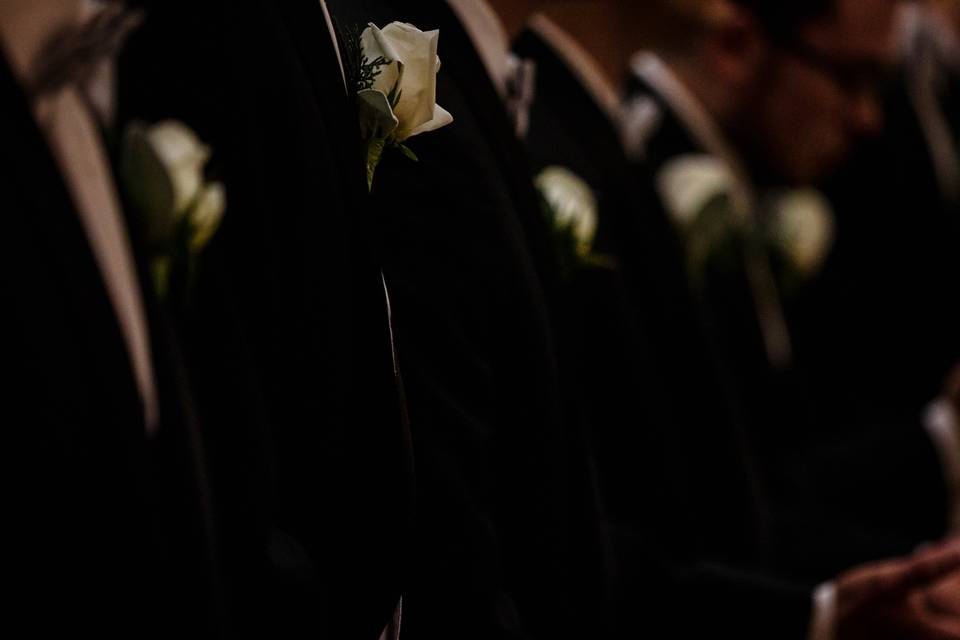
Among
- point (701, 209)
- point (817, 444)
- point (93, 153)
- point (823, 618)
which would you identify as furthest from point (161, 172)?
point (817, 444)

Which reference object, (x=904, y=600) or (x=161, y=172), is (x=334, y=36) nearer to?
(x=161, y=172)

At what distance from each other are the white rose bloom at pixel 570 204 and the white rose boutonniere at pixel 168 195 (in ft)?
Answer: 0.72

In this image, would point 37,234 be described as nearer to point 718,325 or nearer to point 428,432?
point 428,432

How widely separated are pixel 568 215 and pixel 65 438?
16.1 inches

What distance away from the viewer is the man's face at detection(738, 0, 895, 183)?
174cm

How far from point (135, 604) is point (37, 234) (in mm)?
190

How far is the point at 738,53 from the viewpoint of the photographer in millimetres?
1731

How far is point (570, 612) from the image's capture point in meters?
0.78

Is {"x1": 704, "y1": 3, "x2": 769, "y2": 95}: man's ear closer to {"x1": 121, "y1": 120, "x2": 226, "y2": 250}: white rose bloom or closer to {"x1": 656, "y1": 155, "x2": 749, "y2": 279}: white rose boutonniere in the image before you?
{"x1": 656, "y1": 155, "x2": 749, "y2": 279}: white rose boutonniere

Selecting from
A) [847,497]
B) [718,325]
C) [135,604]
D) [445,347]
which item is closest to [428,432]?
[445,347]

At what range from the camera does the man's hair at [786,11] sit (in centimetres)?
172

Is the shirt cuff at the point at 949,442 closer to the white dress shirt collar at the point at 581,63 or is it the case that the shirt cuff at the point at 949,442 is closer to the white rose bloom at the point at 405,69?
the white dress shirt collar at the point at 581,63

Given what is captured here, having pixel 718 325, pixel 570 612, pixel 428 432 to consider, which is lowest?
pixel 718 325

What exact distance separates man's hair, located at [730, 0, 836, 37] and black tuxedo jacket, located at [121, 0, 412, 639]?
109 centimetres
